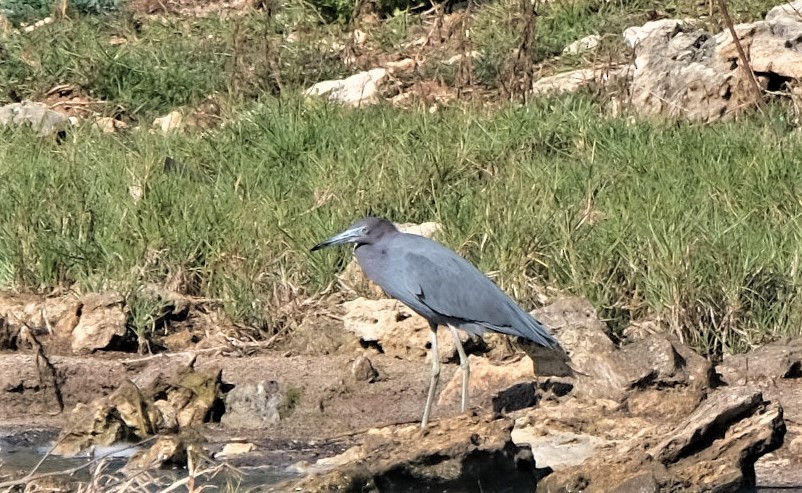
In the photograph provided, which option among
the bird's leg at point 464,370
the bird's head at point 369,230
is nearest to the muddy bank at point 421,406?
the bird's leg at point 464,370

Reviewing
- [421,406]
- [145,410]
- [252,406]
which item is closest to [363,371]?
[421,406]

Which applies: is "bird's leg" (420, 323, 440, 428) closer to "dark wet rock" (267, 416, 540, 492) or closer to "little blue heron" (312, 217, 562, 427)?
"little blue heron" (312, 217, 562, 427)

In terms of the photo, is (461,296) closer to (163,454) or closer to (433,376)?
(433,376)

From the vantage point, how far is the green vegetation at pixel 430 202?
239 inches

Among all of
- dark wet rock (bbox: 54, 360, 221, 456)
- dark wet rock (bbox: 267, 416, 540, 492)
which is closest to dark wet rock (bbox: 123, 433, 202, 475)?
dark wet rock (bbox: 54, 360, 221, 456)

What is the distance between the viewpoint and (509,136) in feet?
25.9

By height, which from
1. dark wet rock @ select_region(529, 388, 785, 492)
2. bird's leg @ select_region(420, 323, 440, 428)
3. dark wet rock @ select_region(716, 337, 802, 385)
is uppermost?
dark wet rock @ select_region(529, 388, 785, 492)

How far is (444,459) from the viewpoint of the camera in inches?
174

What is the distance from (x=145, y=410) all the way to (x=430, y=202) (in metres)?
2.13

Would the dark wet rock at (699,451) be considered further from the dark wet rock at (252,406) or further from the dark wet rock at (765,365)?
the dark wet rock at (252,406)

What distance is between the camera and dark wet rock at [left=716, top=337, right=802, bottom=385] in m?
5.57

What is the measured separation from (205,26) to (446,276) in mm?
6039

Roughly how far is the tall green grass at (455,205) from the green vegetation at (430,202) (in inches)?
0.4

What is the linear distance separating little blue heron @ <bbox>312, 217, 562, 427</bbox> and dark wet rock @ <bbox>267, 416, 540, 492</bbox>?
705 millimetres
